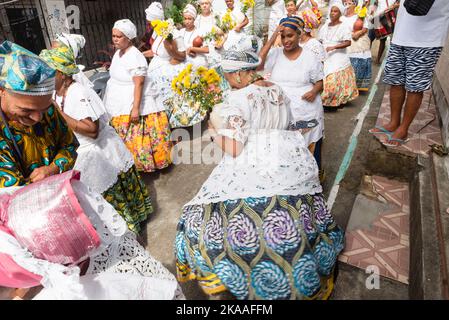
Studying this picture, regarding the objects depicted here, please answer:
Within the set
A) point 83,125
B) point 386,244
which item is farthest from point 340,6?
point 83,125

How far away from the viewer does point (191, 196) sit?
3.95 m

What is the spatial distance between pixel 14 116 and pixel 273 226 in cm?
164

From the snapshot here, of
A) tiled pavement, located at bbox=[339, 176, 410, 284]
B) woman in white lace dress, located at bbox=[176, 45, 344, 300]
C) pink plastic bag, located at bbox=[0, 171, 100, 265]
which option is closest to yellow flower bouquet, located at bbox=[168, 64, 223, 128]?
woman in white lace dress, located at bbox=[176, 45, 344, 300]

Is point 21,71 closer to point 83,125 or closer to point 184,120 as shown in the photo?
point 83,125

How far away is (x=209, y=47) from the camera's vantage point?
6047 millimetres

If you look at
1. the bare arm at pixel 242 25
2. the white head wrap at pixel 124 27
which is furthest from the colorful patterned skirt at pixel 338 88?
the white head wrap at pixel 124 27

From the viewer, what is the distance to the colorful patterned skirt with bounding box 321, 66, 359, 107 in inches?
241

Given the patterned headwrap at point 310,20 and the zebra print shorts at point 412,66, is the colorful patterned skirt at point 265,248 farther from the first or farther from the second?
the patterned headwrap at point 310,20

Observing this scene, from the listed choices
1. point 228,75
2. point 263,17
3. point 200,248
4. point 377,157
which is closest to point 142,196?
point 200,248

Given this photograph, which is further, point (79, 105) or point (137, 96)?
point (137, 96)

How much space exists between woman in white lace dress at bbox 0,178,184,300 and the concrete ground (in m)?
1.25

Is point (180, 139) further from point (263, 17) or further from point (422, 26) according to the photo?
point (263, 17)

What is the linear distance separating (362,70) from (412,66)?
3.69m

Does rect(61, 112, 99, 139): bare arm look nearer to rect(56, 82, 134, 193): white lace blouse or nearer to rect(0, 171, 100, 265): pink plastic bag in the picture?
rect(56, 82, 134, 193): white lace blouse
